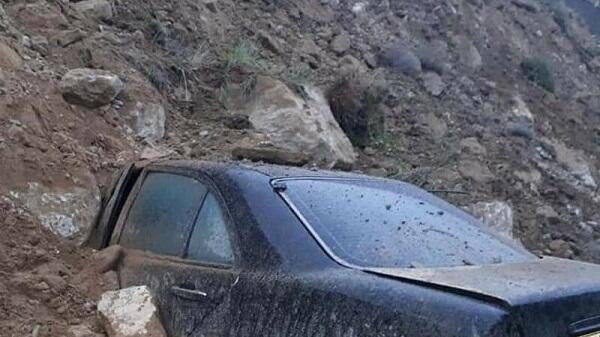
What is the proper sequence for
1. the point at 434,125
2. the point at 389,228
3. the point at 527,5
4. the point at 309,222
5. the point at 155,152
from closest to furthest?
the point at 309,222, the point at 389,228, the point at 155,152, the point at 434,125, the point at 527,5

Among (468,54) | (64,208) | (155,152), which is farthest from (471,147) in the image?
(64,208)

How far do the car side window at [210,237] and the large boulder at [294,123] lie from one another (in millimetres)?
3606

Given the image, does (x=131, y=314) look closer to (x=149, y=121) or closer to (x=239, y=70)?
(x=149, y=121)

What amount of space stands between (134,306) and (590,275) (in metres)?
1.84

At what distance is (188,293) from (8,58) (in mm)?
3241

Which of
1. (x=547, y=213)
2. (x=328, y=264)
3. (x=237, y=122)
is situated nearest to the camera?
(x=328, y=264)


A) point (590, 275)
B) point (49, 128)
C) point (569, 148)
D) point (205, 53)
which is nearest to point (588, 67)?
point (569, 148)

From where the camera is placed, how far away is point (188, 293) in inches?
118

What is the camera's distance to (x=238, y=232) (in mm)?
2881

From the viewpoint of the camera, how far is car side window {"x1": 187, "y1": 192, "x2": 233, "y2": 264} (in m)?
2.94

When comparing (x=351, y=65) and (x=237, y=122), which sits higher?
(x=237, y=122)

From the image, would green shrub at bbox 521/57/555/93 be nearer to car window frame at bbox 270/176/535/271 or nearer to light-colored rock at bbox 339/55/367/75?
light-colored rock at bbox 339/55/367/75

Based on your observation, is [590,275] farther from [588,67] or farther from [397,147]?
[588,67]

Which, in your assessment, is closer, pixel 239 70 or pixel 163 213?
pixel 163 213
